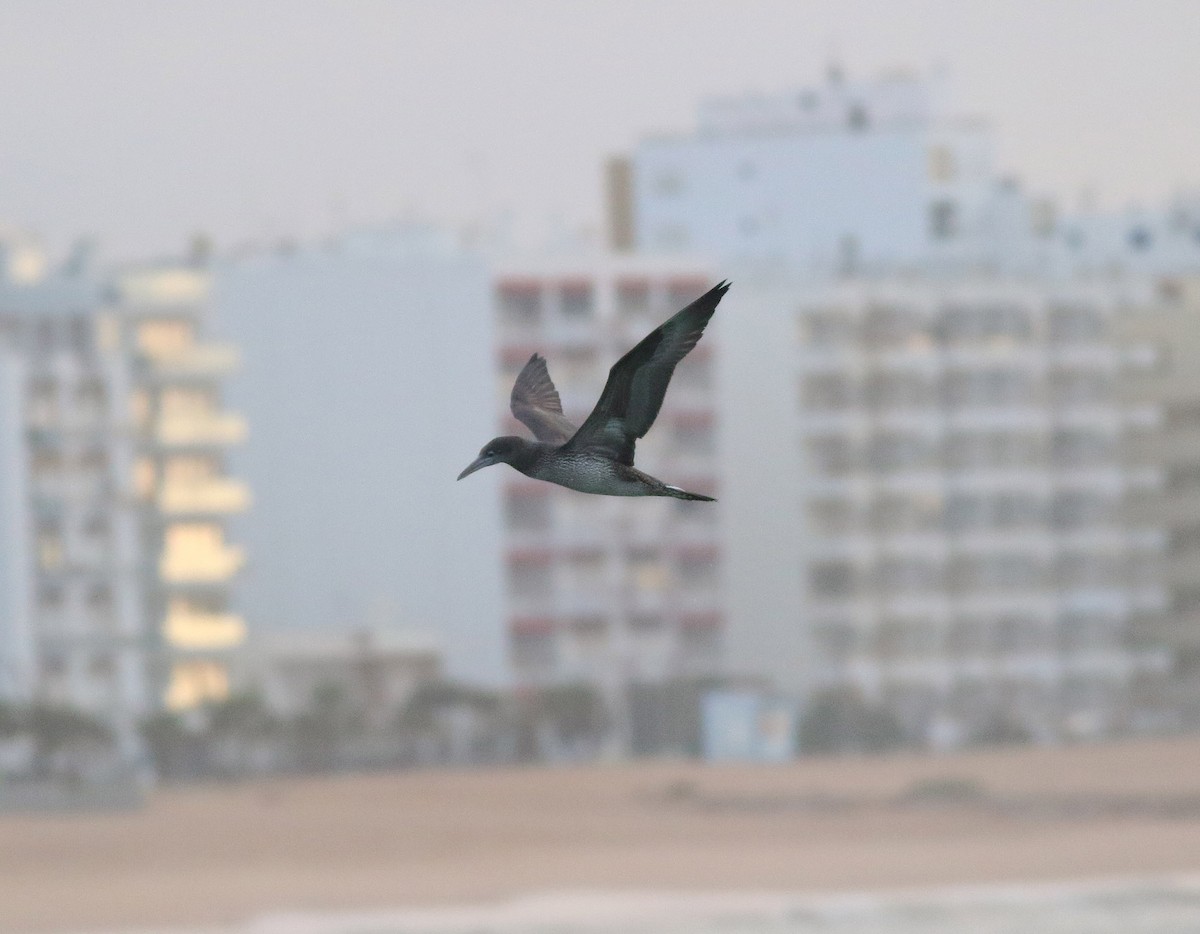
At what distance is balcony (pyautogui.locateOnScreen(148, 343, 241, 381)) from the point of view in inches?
3703

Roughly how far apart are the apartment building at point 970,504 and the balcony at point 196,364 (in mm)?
23623

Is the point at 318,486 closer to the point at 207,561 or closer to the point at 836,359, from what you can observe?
the point at 207,561

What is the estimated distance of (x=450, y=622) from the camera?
10231 cm

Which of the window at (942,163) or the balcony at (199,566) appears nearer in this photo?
the balcony at (199,566)

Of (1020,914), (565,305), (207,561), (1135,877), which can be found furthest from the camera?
(565,305)

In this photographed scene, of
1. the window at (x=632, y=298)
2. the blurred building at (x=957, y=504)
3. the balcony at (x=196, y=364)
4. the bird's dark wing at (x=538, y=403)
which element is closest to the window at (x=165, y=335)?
the balcony at (x=196, y=364)

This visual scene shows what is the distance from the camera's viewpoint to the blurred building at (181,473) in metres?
93.1

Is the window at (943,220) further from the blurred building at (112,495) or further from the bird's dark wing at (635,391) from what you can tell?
the bird's dark wing at (635,391)

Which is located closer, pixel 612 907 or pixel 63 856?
pixel 612 907

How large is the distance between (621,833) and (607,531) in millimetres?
11551

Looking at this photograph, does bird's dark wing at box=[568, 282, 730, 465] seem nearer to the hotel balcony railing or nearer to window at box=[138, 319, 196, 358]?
the hotel balcony railing

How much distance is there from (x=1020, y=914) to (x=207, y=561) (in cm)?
3299

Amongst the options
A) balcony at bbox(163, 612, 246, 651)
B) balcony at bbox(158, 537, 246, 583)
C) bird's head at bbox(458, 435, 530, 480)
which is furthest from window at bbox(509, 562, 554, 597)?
bird's head at bbox(458, 435, 530, 480)

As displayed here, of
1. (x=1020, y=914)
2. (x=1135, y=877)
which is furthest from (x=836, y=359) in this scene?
(x=1020, y=914)
